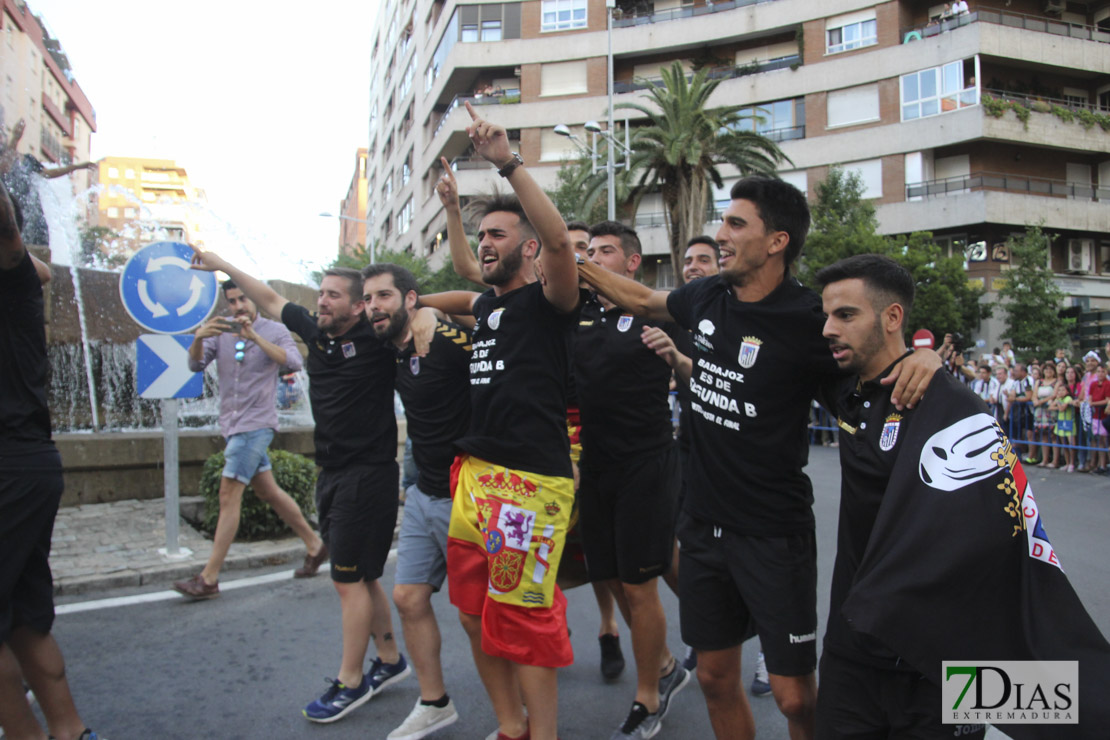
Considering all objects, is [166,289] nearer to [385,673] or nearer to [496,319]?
[385,673]

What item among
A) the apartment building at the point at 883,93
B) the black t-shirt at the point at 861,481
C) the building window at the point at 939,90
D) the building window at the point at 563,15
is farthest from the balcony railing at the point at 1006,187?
the black t-shirt at the point at 861,481

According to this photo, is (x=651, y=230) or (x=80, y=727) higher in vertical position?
(x=651, y=230)

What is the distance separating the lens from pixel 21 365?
2961mm

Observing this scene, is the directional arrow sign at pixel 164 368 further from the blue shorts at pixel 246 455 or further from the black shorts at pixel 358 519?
the black shorts at pixel 358 519

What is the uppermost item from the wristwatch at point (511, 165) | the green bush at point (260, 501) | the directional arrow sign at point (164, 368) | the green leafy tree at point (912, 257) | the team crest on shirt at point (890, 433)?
the green leafy tree at point (912, 257)

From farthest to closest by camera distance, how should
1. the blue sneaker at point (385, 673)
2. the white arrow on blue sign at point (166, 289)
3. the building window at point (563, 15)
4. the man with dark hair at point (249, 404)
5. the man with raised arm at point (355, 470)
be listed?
the building window at point (563, 15)
the white arrow on blue sign at point (166, 289)
the man with dark hair at point (249, 404)
the blue sneaker at point (385, 673)
the man with raised arm at point (355, 470)

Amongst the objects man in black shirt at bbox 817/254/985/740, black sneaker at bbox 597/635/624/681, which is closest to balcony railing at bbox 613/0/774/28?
black sneaker at bbox 597/635/624/681

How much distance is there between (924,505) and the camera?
201cm

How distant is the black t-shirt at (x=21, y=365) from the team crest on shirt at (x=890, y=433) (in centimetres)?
302

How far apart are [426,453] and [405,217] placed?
2221 inches

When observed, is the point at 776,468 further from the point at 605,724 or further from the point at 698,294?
the point at 605,724

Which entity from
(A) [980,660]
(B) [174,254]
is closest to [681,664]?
(A) [980,660]

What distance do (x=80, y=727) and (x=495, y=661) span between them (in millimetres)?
1649

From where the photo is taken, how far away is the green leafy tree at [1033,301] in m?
27.2
